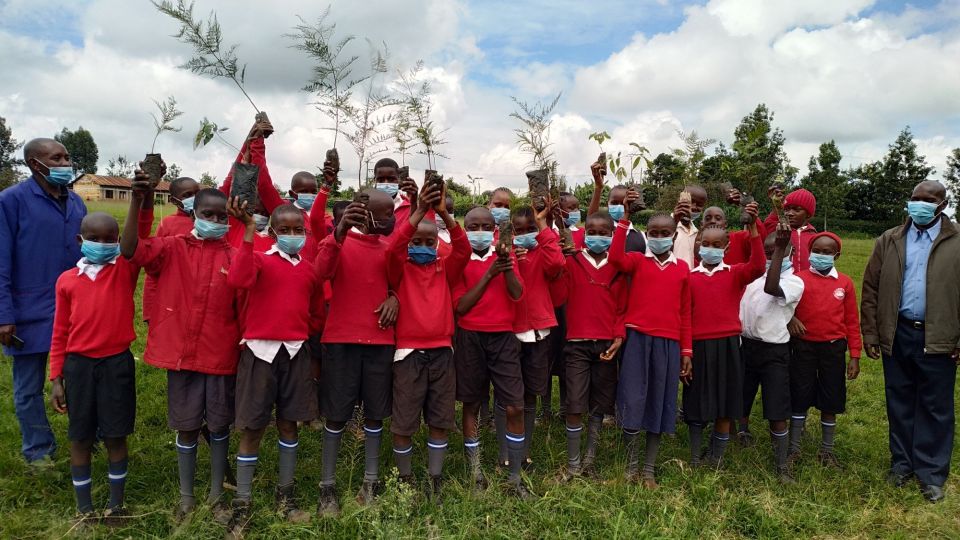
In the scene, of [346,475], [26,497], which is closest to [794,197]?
[346,475]

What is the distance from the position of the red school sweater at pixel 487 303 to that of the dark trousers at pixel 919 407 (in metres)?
3.62

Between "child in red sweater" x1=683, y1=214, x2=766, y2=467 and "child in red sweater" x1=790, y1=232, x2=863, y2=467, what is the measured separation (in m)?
0.73

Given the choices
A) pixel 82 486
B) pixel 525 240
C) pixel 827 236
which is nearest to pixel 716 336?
pixel 827 236

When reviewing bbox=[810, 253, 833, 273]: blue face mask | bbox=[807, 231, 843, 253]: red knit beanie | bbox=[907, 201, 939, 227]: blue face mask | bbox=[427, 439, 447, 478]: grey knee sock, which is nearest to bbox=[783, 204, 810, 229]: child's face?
bbox=[807, 231, 843, 253]: red knit beanie

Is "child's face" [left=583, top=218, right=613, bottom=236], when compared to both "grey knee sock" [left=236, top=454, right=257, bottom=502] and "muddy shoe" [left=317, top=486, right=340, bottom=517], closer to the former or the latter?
"muddy shoe" [left=317, top=486, right=340, bottom=517]

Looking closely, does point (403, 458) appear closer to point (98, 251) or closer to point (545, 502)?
point (545, 502)

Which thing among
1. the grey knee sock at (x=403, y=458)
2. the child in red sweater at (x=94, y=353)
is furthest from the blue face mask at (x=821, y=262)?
the child in red sweater at (x=94, y=353)

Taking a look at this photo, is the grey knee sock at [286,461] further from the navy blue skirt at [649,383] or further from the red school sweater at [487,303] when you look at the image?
the navy blue skirt at [649,383]

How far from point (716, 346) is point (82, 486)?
4930 millimetres

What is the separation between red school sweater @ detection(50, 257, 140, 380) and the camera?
3.93m

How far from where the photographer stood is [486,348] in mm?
4719

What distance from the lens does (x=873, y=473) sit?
18.1 feet

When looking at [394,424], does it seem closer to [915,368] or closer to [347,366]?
[347,366]

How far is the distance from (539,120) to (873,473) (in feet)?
14.5
